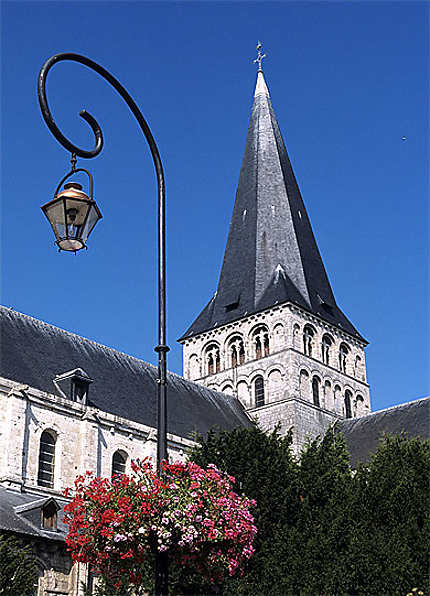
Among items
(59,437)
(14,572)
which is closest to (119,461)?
(59,437)

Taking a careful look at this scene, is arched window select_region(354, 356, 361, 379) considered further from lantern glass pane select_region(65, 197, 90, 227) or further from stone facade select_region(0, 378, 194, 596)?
lantern glass pane select_region(65, 197, 90, 227)

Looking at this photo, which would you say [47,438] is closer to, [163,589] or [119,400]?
[119,400]

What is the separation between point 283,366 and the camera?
1486 inches

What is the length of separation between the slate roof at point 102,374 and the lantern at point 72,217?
17.9 metres

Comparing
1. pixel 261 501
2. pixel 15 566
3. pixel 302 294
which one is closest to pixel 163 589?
pixel 15 566

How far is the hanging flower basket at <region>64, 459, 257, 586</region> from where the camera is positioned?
878 cm

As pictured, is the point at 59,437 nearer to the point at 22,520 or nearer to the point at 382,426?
the point at 22,520

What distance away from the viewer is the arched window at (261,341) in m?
39.2

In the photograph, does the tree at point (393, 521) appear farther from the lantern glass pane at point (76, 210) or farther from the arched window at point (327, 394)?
the arched window at point (327, 394)

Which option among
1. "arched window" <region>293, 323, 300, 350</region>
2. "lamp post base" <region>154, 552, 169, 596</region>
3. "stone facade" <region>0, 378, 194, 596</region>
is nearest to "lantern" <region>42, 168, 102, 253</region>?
"lamp post base" <region>154, 552, 169, 596</region>

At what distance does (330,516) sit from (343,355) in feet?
72.2

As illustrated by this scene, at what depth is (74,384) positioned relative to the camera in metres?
27.2

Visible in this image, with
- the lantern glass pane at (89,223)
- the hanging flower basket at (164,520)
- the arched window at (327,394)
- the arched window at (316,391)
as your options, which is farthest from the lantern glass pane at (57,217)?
the arched window at (327,394)

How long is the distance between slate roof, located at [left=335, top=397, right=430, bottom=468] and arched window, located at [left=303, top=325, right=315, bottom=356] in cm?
415
